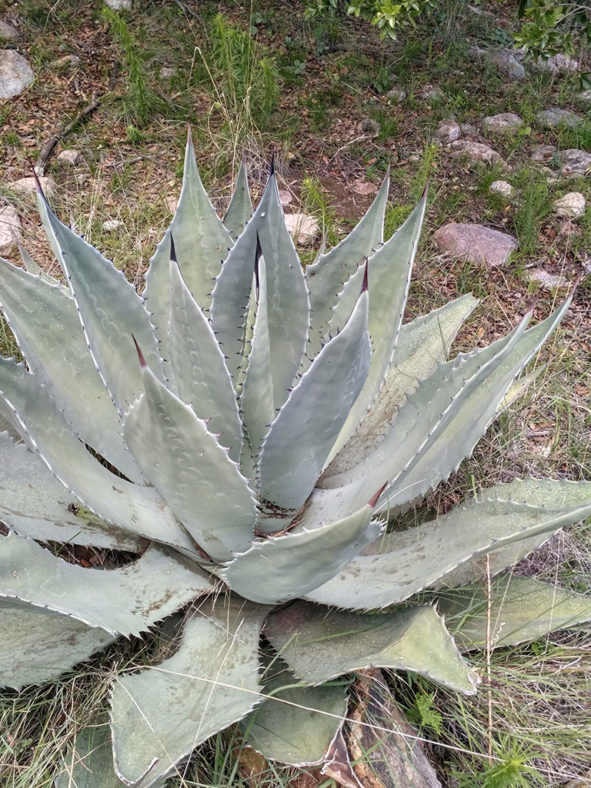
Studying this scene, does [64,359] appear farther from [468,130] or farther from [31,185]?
[468,130]

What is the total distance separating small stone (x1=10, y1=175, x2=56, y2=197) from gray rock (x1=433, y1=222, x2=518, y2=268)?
60.7 inches

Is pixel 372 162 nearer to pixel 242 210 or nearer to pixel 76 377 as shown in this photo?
pixel 242 210

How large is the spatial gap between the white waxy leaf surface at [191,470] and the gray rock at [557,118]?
2.95m

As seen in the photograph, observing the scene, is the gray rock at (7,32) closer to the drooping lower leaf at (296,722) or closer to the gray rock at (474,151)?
the gray rock at (474,151)

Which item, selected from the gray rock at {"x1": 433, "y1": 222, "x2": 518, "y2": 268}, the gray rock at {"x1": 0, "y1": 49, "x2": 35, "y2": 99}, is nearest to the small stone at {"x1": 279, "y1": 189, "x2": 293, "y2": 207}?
the gray rock at {"x1": 433, "y1": 222, "x2": 518, "y2": 268}

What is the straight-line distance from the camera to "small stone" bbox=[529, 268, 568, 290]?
2500 millimetres

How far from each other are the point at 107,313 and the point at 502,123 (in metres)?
2.69

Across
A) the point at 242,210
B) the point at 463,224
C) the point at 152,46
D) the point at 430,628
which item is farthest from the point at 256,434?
the point at 152,46

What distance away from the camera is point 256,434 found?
1354mm

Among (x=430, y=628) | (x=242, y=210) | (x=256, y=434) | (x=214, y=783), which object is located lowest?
(x=214, y=783)

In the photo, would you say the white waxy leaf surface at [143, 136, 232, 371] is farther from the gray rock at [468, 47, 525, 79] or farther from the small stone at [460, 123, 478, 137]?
the gray rock at [468, 47, 525, 79]

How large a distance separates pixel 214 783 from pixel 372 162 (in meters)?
2.62

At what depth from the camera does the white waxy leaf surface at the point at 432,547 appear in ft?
4.00

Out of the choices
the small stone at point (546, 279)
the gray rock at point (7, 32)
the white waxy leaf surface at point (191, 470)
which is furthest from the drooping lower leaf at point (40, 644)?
the gray rock at point (7, 32)
